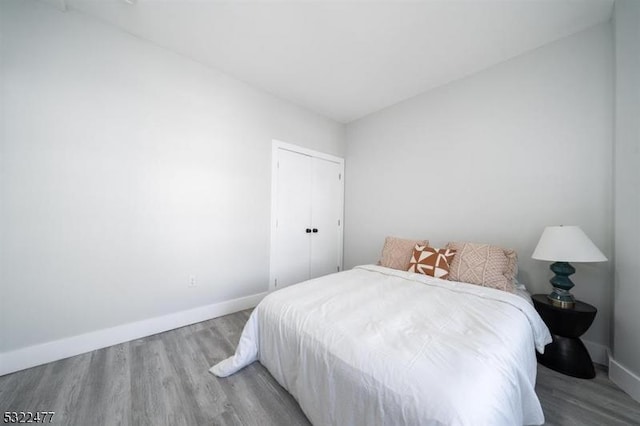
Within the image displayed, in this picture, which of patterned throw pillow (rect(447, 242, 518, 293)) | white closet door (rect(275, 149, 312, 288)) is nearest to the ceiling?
white closet door (rect(275, 149, 312, 288))

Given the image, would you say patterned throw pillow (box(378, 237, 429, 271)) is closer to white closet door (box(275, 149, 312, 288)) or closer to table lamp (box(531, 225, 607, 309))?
table lamp (box(531, 225, 607, 309))

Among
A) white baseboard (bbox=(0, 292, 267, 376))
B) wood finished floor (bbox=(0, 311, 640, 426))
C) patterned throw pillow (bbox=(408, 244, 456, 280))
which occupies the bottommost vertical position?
wood finished floor (bbox=(0, 311, 640, 426))

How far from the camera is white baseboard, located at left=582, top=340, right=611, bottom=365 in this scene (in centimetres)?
171

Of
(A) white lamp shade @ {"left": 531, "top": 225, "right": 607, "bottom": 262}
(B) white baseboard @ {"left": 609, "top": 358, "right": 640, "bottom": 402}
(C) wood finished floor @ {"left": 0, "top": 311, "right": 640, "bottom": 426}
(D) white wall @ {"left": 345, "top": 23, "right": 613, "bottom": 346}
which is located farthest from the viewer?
(D) white wall @ {"left": 345, "top": 23, "right": 613, "bottom": 346}

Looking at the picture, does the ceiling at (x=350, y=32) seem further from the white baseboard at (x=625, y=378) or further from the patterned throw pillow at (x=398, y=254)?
the white baseboard at (x=625, y=378)

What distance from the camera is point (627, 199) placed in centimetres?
150

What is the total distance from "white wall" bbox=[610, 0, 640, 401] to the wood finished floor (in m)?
0.24

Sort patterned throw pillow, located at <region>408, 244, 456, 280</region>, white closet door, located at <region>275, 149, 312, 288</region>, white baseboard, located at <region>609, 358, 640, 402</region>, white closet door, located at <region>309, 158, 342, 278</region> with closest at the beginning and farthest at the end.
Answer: white baseboard, located at <region>609, 358, 640, 402</region>, patterned throw pillow, located at <region>408, 244, 456, 280</region>, white closet door, located at <region>275, 149, 312, 288</region>, white closet door, located at <region>309, 158, 342, 278</region>

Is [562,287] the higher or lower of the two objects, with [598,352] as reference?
higher

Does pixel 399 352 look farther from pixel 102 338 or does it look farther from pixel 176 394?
pixel 102 338

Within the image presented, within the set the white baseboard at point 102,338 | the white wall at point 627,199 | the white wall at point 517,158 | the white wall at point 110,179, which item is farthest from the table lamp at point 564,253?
the white baseboard at point 102,338

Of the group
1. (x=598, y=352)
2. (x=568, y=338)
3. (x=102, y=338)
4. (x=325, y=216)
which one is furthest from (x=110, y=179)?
(x=598, y=352)

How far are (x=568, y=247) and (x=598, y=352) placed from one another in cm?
99

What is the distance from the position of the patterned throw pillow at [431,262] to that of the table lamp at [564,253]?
63 centimetres
